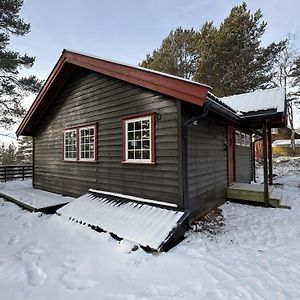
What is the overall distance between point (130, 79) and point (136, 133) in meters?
1.32

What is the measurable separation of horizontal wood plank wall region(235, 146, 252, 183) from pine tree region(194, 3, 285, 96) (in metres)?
8.89

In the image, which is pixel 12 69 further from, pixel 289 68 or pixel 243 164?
pixel 289 68

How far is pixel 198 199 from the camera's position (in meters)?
5.30

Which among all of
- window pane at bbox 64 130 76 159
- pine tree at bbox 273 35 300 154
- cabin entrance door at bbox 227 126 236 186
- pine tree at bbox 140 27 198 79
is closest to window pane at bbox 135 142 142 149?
window pane at bbox 64 130 76 159

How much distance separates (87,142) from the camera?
23.4ft

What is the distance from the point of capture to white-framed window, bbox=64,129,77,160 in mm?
7704

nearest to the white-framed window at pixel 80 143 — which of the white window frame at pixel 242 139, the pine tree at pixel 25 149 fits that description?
the white window frame at pixel 242 139

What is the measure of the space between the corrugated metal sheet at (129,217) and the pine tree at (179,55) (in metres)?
17.2

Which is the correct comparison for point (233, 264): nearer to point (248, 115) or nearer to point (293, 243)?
point (293, 243)

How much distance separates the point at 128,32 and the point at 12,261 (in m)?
11.1

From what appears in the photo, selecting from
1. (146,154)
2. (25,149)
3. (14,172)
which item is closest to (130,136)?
(146,154)

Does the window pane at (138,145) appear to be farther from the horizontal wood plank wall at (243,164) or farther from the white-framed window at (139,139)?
the horizontal wood plank wall at (243,164)

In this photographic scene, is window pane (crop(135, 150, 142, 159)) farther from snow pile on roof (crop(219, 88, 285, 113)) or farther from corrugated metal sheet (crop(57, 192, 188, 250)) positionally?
snow pile on roof (crop(219, 88, 285, 113))

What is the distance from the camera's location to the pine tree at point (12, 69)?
12.0 meters
